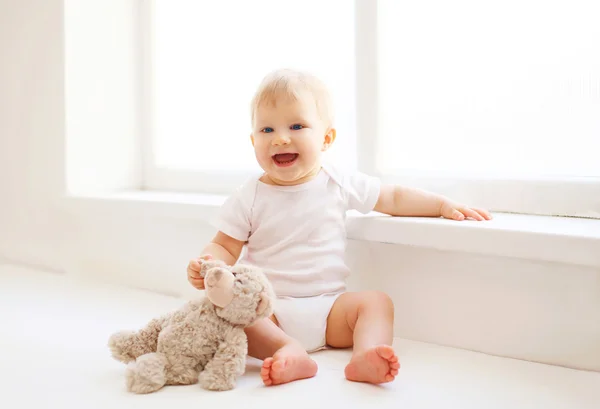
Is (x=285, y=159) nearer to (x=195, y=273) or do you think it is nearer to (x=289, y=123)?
(x=289, y=123)

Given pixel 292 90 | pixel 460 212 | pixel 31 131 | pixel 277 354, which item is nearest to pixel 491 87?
pixel 460 212

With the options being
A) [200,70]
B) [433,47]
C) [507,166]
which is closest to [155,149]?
[200,70]

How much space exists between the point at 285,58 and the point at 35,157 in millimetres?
775

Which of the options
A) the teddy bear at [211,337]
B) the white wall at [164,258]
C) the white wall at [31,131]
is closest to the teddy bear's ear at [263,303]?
the teddy bear at [211,337]

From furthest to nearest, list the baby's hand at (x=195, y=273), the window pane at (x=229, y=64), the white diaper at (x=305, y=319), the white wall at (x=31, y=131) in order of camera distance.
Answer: the white wall at (x=31, y=131) < the window pane at (x=229, y=64) < the white diaper at (x=305, y=319) < the baby's hand at (x=195, y=273)

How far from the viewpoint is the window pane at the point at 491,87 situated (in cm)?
122

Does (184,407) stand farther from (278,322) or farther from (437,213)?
(437,213)

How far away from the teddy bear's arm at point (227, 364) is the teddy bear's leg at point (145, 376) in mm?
61

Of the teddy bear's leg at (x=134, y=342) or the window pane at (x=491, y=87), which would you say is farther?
the window pane at (x=491, y=87)

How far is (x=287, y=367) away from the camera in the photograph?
1.03 meters

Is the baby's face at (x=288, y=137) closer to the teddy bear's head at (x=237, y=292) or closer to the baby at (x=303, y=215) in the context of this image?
the baby at (x=303, y=215)

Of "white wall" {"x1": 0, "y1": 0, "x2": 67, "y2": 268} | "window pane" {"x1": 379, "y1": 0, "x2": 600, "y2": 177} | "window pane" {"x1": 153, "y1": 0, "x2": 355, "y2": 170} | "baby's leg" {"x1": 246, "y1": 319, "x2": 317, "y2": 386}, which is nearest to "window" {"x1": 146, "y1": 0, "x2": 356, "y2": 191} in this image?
"window pane" {"x1": 153, "y1": 0, "x2": 355, "y2": 170}

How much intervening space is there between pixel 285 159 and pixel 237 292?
0.30 meters

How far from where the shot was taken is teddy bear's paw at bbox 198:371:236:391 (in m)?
1.02
